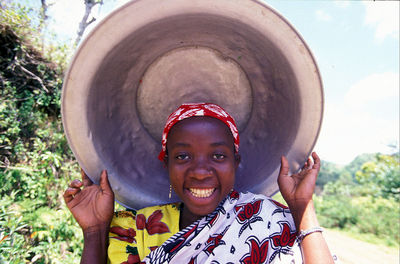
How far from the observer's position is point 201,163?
1.20m

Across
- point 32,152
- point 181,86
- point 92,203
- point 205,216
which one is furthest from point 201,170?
point 32,152

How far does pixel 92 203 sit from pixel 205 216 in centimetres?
56

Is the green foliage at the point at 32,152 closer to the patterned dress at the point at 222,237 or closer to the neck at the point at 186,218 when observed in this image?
the patterned dress at the point at 222,237

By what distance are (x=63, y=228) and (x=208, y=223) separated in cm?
233

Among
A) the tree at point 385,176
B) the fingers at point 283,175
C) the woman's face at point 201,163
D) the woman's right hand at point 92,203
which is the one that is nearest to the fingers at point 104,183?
the woman's right hand at point 92,203

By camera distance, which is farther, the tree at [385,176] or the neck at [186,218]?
the tree at [385,176]

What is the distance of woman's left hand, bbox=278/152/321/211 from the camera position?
1135 millimetres

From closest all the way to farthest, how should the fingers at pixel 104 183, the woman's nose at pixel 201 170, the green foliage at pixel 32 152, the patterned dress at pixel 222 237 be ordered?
1. the patterned dress at pixel 222 237
2. the woman's nose at pixel 201 170
3. the fingers at pixel 104 183
4. the green foliage at pixel 32 152

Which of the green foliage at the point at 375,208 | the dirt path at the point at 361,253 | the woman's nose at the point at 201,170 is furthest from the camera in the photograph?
the green foliage at the point at 375,208

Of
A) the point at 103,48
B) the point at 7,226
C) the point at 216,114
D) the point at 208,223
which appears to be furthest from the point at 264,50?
the point at 7,226

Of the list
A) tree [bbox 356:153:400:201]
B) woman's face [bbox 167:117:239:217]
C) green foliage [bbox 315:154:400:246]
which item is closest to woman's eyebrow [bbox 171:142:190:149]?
woman's face [bbox 167:117:239:217]

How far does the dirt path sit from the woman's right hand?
3.85 metres

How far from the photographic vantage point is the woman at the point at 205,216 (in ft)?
3.46

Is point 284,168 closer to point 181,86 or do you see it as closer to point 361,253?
point 181,86
